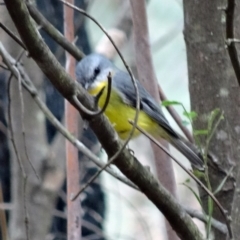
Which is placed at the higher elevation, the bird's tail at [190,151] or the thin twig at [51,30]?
the thin twig at [51,30]

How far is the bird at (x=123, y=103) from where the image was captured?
1.96 m

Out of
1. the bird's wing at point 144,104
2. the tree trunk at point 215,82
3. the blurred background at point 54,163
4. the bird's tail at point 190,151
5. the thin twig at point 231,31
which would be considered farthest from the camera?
the bird's wing at point 144,104

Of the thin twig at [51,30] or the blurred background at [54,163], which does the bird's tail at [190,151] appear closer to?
the blurred background at [54,163]

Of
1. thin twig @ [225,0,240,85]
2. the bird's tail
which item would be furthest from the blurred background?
thin twig @ [225,0,240,85]

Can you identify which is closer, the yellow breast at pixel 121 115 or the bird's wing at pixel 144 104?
the yellow breast at pixel 121 115

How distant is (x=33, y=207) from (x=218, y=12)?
845mm

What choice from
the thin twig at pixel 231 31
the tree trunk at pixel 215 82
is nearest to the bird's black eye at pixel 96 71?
the tree trunk at pixel 215 82

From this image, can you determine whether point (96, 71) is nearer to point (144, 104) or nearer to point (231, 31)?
point (144, 104)

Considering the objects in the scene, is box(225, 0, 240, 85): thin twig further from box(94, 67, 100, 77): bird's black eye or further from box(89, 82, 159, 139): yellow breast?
box(94, 67, 100, 77): bird's black eye

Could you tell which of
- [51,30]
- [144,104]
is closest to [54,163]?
[144,104]

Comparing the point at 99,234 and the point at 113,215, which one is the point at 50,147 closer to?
the point at 99,234

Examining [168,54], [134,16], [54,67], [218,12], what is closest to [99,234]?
[134,16]

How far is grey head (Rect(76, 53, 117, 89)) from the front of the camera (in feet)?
6.41

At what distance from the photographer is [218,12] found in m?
1.60
